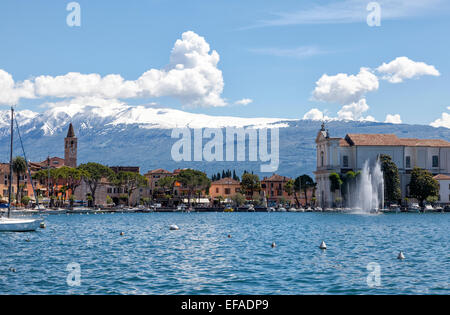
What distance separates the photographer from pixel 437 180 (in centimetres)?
14650

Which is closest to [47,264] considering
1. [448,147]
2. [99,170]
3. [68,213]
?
[68,213]

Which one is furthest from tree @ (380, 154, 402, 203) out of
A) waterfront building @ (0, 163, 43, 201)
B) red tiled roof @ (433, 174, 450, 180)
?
waterfront building @ (0, 163, 43, 201)

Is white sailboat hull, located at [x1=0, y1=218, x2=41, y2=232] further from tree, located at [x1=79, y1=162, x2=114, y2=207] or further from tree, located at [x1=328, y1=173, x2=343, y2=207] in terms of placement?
tree, located at [x1=328, y1=173, x2=343, y2=207]

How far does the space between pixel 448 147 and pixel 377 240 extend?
11819 cm

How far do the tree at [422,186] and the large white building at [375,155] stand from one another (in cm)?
691

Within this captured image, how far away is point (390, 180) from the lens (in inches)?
5531

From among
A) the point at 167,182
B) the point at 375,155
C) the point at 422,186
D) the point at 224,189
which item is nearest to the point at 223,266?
the point at 422,186

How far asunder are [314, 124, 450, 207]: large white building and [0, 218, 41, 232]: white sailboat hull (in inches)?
3896

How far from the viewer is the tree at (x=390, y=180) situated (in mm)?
138625

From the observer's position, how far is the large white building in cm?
15225

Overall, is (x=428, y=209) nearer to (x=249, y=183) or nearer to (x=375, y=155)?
(x=375, y=155)

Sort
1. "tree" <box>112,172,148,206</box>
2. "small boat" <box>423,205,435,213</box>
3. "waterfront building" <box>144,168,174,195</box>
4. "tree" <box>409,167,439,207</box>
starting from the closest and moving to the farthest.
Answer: "small boat" <box>423,205,435,213</box>, "tree" <box>409,167,439,207</box>, "tree" <box>112,172,148,206</box>, "waterfront building" <box>144,168,174,195</box>

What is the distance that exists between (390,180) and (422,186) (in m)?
7.26
